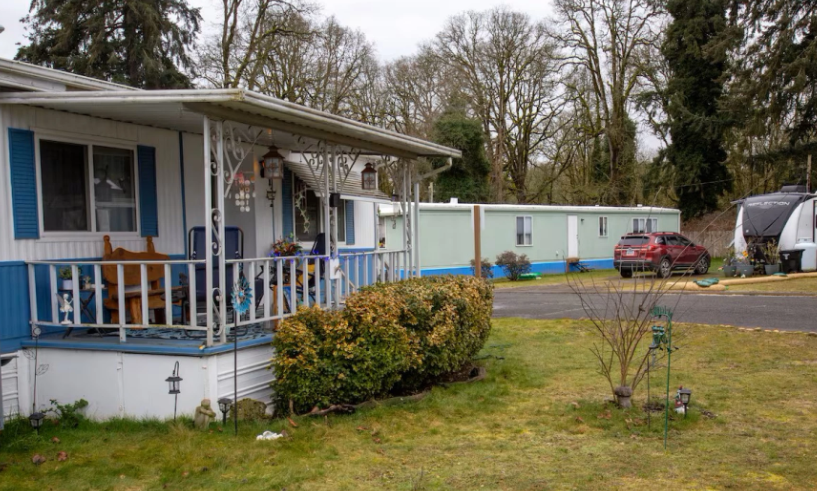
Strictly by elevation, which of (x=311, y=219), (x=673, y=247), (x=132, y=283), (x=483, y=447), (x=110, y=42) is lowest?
(x=483, y=447)

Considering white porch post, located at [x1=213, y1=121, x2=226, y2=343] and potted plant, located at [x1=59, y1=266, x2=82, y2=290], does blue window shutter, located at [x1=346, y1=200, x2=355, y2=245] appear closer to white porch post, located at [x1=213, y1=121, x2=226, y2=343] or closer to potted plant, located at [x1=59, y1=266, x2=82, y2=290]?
white porch post, located at [x1=213, y1=121, x2=226, y2=343]

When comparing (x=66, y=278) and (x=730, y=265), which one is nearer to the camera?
(x=66, y=278)

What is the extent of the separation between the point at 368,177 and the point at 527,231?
14043 mm

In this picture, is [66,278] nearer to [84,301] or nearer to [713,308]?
[84,301]

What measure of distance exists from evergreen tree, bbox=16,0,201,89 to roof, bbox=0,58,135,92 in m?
17.3

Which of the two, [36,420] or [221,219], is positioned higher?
[221,219]

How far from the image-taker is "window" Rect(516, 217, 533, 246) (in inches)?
861

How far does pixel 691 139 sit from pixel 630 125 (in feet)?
A: 11.8

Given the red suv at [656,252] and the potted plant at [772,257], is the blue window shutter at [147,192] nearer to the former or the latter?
the red suv at [656,252]

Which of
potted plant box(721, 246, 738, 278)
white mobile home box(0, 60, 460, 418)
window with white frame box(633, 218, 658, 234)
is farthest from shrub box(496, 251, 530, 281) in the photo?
white mobile home box(0, 60, 460, 418)

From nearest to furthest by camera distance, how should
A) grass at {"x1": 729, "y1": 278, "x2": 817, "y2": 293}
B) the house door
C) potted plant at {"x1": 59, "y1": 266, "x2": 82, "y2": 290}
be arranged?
potted plant at {"x1": 59, "y1": 266, "x2": 82, "y2": 290} < grass at {"x1": 729, "y1": 278, "x2": 817, "y2": 293} < the house door

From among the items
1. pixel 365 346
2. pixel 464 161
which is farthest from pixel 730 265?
Result: pixel 365 346

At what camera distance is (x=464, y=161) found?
28344 millimetres

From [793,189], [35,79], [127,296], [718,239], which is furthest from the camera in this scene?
[718,239]
